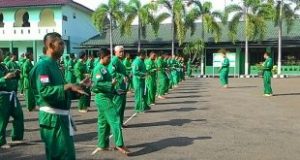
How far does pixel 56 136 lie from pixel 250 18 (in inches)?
1386

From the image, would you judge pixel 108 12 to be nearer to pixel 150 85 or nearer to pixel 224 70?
pixel 224 70

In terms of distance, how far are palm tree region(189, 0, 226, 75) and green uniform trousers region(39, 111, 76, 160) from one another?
35.1 m

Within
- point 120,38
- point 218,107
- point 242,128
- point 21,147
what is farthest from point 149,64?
point 120,38

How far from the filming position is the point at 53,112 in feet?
16.7

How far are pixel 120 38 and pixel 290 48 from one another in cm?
1521

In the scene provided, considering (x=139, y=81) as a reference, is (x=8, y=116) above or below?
below

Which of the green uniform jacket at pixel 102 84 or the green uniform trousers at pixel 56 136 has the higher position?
the green uniform jacket at pixel 102 84

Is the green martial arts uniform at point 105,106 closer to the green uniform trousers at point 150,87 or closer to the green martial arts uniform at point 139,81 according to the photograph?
the green martial arts uniform at point 139,81

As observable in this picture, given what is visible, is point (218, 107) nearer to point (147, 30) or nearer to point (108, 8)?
point (108, 8)

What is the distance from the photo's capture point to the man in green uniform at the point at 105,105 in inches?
298

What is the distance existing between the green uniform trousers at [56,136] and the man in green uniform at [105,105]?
2409 millimetres

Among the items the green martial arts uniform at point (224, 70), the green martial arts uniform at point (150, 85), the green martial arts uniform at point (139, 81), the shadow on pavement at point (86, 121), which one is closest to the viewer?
the shadow on pavement at point (86, 121)

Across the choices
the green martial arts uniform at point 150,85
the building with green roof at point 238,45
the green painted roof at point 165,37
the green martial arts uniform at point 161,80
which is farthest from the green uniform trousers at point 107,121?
the green painted roof at point 165,37

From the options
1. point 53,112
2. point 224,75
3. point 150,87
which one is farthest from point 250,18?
point 53,112
